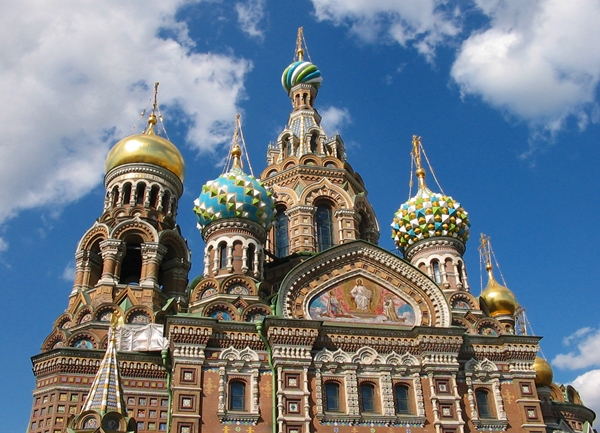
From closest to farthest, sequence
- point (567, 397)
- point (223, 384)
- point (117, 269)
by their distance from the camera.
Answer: point (223, 384)
point (117, 269)
point (567, 397)

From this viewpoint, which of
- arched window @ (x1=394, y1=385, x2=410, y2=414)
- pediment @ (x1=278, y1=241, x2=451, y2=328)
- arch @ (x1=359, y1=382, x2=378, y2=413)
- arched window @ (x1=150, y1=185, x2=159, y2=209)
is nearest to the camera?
arch @ (x1=359, y1=382, x2=378, y2=413)

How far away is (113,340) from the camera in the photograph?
12625 millimetres

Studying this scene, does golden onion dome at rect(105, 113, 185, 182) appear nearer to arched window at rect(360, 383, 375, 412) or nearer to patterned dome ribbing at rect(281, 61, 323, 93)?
patterned dome ribbing at rect(281, 61, 323, 93)

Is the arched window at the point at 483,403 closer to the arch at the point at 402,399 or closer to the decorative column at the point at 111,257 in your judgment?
the arch at the point at 402,399

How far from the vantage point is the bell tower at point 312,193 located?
18.5m

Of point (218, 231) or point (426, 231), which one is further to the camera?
point (426, 231)

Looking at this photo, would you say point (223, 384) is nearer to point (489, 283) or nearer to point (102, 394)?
point (102, 394)

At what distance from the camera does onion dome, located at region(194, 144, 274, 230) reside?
15641 millimetres

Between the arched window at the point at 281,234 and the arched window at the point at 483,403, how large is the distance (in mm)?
6766

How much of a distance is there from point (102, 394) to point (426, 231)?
8.63 metres

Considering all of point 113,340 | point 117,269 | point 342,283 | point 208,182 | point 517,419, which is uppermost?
point 208,182

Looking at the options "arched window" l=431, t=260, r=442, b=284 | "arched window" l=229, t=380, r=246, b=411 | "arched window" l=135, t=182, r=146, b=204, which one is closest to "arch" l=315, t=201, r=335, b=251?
"arched window" l=431, t=260, r=442, b=284

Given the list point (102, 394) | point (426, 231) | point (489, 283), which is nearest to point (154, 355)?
point (102, 394)

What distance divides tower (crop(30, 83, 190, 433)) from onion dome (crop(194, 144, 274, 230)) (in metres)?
1.96
